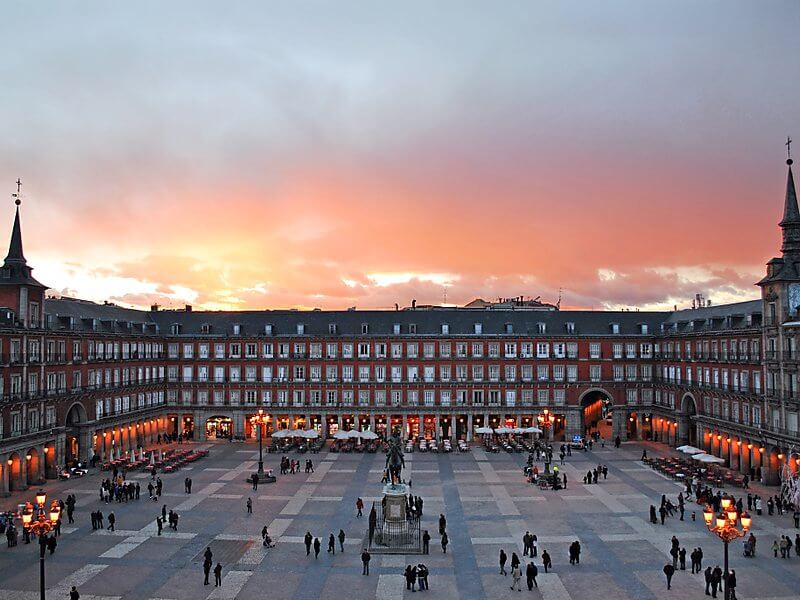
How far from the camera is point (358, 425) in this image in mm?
88000

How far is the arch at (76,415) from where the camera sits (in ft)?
228

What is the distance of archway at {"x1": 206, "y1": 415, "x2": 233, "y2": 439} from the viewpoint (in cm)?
8969

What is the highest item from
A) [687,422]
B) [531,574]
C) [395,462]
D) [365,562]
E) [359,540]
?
[395,462]

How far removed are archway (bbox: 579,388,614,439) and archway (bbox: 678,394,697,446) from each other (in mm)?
10085

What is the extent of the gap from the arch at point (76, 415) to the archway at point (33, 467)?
30.1 ft

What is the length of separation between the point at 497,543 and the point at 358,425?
156 feet

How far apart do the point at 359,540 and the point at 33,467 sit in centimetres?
3506

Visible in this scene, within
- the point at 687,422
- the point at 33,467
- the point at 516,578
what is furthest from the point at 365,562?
the point at 687,422

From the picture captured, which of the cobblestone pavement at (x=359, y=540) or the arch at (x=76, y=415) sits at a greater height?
the arch at (x=76, y=415)

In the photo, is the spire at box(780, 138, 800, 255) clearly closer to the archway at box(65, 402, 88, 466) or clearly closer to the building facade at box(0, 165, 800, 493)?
the building facade at box(0, 165, 800, 493)

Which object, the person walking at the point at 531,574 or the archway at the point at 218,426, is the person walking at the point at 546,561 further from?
the archway at the point at 218,426

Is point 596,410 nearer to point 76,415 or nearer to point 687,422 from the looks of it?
point 687,422

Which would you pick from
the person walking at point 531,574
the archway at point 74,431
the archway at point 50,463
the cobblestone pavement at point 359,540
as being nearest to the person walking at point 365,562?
the cobblestone pavement at point 359,540

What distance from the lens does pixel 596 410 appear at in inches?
4596
